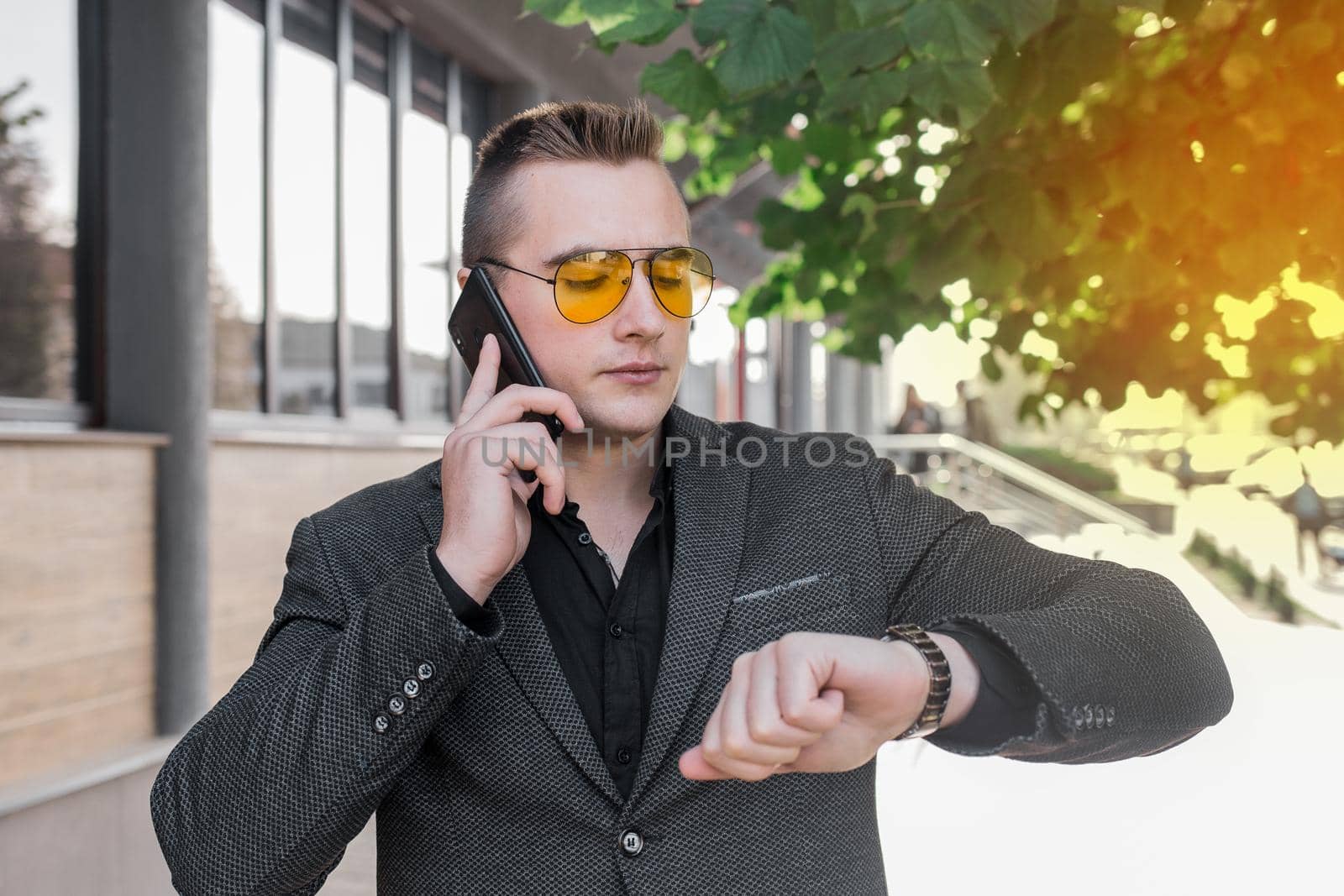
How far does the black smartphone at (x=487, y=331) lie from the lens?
2094 millimetres

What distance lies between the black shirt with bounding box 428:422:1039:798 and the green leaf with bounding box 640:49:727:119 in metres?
1.21

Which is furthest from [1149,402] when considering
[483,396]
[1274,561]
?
[483,396]

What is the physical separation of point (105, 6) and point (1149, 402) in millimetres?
4339

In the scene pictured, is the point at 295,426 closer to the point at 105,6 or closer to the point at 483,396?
the point at 105,6

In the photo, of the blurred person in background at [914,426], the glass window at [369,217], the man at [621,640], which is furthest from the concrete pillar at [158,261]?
the blurred person in background at [914,426]

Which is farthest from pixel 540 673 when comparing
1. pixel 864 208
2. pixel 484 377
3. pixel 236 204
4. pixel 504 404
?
pixel 236 204

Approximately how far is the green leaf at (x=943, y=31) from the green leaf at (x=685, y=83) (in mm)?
850

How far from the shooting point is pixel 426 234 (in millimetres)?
7902

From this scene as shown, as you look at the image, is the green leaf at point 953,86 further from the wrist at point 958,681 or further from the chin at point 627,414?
the wrist at point 958,681

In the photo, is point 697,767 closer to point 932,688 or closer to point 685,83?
point 932,688

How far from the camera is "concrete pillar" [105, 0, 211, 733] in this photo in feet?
16.0

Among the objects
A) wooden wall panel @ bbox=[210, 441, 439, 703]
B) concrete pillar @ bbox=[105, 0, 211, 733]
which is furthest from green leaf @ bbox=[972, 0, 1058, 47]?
wooden wall panel @ bbox=[210, 441, 439, 703]

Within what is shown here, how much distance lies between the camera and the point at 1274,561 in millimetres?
4125

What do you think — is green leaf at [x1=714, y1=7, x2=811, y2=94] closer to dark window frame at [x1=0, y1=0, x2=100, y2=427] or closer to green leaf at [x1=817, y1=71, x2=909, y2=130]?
green leaf at [x1=817, y1=71, x2=909, y2=130]
